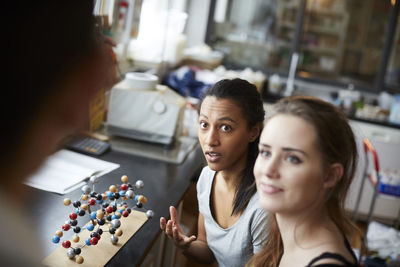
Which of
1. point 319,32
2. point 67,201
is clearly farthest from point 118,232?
point 319,32

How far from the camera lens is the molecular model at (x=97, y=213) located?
4.01 feet

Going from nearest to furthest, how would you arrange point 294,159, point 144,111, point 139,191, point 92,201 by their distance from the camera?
point 294,159 < point 92,201 < point 139,191 < point 144,111

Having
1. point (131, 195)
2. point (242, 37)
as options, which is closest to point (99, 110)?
point (131, 195)

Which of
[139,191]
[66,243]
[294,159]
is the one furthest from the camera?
[139,191]

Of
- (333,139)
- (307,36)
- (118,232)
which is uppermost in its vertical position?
(307,36)

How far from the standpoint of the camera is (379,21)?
4.60m

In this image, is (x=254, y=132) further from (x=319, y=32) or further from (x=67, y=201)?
(x=319, y=32)

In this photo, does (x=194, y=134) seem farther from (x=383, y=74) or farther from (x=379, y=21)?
(x=379, y=21)

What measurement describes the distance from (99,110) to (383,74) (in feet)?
10.5

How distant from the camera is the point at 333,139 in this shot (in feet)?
3.21

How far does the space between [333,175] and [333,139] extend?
0.29 feet

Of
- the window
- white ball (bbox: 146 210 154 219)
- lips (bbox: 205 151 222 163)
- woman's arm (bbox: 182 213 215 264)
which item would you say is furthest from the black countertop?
the window

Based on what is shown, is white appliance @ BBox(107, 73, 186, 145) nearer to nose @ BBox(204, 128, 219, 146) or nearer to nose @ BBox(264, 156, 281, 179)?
nose @ BBox(204, 128, 219, 146)

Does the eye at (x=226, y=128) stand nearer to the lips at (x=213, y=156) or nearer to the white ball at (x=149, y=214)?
the lips at (x=213, y=156)
